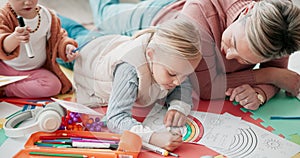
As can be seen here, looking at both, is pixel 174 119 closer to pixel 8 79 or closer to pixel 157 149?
pixel 157 149

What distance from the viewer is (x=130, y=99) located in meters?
0.95

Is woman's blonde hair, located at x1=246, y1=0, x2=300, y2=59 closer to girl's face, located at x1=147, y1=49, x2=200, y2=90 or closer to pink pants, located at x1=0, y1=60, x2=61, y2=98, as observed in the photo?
girl's face, located at x1=147, y1=49, x2=200, y2=90

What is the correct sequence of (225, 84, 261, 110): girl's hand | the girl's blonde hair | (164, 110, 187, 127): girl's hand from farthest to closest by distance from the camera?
(225, 84, 261, 110): girl's hand, (164, 110, 187, 127): girl's hand, the girl's blonde hair

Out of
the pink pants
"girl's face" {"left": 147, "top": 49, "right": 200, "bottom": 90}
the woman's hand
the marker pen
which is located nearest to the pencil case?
the marker pen

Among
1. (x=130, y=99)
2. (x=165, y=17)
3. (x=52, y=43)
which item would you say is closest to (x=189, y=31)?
(x=165, y=17)

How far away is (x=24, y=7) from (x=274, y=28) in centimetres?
61

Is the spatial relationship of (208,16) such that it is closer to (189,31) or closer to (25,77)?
(189,31)

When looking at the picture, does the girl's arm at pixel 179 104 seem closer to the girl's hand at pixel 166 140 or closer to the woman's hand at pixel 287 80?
the girl's hand at pixel 166 140

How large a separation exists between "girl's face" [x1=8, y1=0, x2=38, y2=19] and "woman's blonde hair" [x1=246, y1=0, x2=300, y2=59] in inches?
21.2

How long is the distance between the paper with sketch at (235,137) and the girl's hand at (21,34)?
36cm

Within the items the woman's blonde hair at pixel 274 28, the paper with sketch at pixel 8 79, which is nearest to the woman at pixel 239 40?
the woman's blonde hair at pixel 274 28

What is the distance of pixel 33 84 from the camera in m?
1.17

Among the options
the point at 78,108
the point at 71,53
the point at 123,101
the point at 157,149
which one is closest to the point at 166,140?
the point at 157,149

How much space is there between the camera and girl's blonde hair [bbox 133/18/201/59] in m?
0.84
